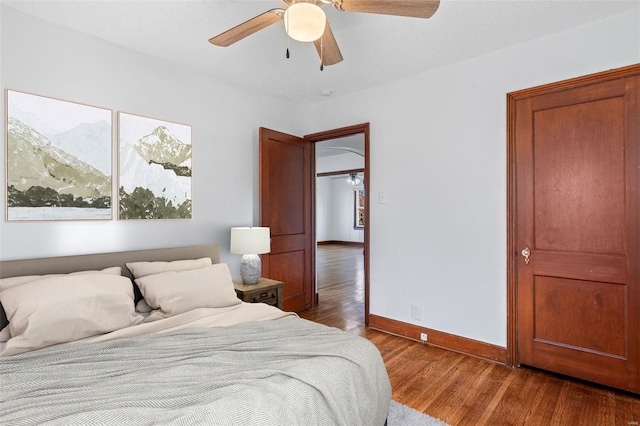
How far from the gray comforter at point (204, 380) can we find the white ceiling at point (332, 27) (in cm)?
206

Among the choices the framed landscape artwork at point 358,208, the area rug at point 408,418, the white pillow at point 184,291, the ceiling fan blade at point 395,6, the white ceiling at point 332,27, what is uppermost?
Answer: the white ceiling at point 332,27

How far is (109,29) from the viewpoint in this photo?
2406mm

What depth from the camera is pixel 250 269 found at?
3.05 m

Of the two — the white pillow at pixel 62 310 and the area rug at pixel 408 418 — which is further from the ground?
the white pillow at pixel 62 310

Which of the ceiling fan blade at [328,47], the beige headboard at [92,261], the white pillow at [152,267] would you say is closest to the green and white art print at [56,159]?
the beige headboard at [92,261]

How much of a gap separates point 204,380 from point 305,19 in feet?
5.30

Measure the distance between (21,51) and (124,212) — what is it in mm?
1251

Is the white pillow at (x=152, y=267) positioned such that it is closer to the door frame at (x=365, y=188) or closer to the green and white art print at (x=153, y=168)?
the green and white art print at (x=153, y=168)

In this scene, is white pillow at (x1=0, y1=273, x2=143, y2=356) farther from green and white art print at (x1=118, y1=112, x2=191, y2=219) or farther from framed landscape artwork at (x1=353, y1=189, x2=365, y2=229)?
framed landscape artwork at (x1=353, y1=189, x2=365, y2=229)

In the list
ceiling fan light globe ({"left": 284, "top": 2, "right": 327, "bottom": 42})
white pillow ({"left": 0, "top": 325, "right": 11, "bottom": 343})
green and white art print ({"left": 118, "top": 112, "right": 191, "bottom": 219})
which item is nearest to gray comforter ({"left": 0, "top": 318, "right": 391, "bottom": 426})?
white pillow ({"left": 0, "top": 325, "right": 11, "bottom": 343})

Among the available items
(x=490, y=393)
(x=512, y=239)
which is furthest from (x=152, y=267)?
(x=512, y=239)

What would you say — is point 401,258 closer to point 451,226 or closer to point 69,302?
point 451,226

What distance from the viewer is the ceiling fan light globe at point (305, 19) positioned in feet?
4.91

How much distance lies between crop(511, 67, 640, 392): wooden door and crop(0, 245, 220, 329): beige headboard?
2.79 meters
